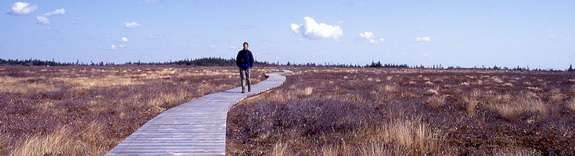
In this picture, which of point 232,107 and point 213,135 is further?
point 232,107

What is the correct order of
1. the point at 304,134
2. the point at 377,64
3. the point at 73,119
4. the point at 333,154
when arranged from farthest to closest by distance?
1. the point at 377,64
2. the point at 73,119
3. the point at 304,134
4. the point at 333,154

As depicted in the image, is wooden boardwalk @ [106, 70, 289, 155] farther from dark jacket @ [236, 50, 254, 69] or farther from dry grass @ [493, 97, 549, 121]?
dry grass @ [493, 97, 549, 121]

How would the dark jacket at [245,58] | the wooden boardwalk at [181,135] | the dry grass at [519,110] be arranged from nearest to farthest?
1. the wooden boardwalk at [181,135]
2. the dry grass at [519,110]
3. the dark jacket at [245,58]

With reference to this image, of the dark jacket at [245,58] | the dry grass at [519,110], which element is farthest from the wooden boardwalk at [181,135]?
the dry grass at [519,110]

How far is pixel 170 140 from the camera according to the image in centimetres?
702

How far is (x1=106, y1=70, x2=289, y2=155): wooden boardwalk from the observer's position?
6277mm

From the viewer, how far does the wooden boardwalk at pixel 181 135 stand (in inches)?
247

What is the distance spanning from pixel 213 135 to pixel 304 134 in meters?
2.08

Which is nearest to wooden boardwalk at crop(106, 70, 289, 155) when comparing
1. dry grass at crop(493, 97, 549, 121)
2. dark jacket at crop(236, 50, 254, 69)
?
dark jacket at crop(236, 50, 254, 69)

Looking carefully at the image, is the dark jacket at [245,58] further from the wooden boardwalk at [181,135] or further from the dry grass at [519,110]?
the dry grass at [519,110]

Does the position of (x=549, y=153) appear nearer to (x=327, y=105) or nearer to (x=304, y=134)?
(x=304, y=134)

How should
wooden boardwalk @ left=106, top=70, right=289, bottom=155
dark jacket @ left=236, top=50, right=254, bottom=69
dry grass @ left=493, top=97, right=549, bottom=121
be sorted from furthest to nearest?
dark jacket @ left=236, top=50, right=254, bottom=69
dry grass @ left=493, top=97, right=549, bottom=121
wooden boardwalk @ left=106, top=70, right=289, bottom=155

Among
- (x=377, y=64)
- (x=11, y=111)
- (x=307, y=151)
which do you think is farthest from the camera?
(x=377, y=64)

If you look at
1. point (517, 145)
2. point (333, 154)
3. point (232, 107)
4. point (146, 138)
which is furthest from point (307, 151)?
point (232, 107)
